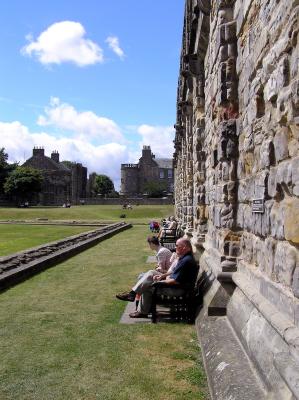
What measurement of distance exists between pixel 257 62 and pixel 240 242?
84.9 inches

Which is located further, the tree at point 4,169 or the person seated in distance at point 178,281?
the tree at point 4,169

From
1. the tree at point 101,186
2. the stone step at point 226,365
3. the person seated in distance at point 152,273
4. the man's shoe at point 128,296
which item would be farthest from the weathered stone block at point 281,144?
the tree at point 101,186

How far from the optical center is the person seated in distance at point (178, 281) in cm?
663

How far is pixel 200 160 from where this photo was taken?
A: 33.0ft

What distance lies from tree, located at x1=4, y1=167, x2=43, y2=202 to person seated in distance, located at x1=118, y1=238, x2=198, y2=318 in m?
80.7

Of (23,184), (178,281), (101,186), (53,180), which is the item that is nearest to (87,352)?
(178,281)

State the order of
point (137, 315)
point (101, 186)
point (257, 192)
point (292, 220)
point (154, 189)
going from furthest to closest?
point (101, 186) → point (154, 189) → point (137, 315) → point (257, 192) → point (292, 220)

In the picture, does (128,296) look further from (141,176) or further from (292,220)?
(141,176)

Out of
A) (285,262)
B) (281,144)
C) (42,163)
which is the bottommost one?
(285,262)

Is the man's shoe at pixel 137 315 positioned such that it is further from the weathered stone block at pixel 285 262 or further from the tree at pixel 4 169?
the tree at pixel 4 169

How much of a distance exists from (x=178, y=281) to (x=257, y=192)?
250 centimetres

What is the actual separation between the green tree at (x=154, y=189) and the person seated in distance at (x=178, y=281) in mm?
104081

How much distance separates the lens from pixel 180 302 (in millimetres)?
6637

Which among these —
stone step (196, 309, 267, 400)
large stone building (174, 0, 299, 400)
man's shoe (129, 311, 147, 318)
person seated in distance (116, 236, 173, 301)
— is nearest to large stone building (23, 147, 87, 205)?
person seated in distance (116, 236, 173, 301)
